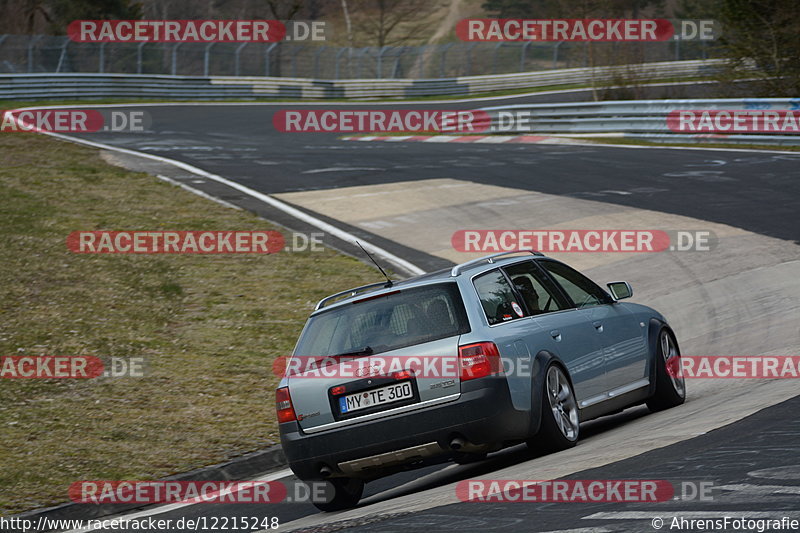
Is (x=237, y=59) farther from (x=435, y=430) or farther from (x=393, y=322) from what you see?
(x=435, y=430)

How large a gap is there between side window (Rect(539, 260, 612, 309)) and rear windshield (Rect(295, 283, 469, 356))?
1567 mm

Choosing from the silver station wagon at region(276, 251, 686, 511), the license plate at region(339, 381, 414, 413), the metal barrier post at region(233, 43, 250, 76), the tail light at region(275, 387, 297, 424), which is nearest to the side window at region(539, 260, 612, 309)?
the silver station wagon at region(276, 251, 686, 511)

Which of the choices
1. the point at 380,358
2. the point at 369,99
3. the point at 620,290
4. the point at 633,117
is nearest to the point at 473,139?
the point at 633,117

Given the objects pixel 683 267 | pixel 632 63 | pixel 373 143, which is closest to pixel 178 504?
pixel 683 267

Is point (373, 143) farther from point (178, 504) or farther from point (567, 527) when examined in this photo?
point (567, 527)

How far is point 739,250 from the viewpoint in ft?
50.5

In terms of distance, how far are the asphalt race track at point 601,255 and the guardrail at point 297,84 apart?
810 centimetres

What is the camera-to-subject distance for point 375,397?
292 inches

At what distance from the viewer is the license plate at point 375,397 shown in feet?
24.2

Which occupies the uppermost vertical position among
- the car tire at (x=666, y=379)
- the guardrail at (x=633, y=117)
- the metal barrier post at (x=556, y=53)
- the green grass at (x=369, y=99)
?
the metal barrier post at (x=556, y=53)

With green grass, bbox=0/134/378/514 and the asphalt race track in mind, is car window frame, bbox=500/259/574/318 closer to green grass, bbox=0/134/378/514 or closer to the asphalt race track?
the asphalt race track

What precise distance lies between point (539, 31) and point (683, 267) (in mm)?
84282

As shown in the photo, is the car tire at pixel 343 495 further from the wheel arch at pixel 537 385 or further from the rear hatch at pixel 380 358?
the wheel arch at pixel 537 385

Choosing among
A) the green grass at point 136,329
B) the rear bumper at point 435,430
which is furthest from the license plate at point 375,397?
the green grass at point 136,329
